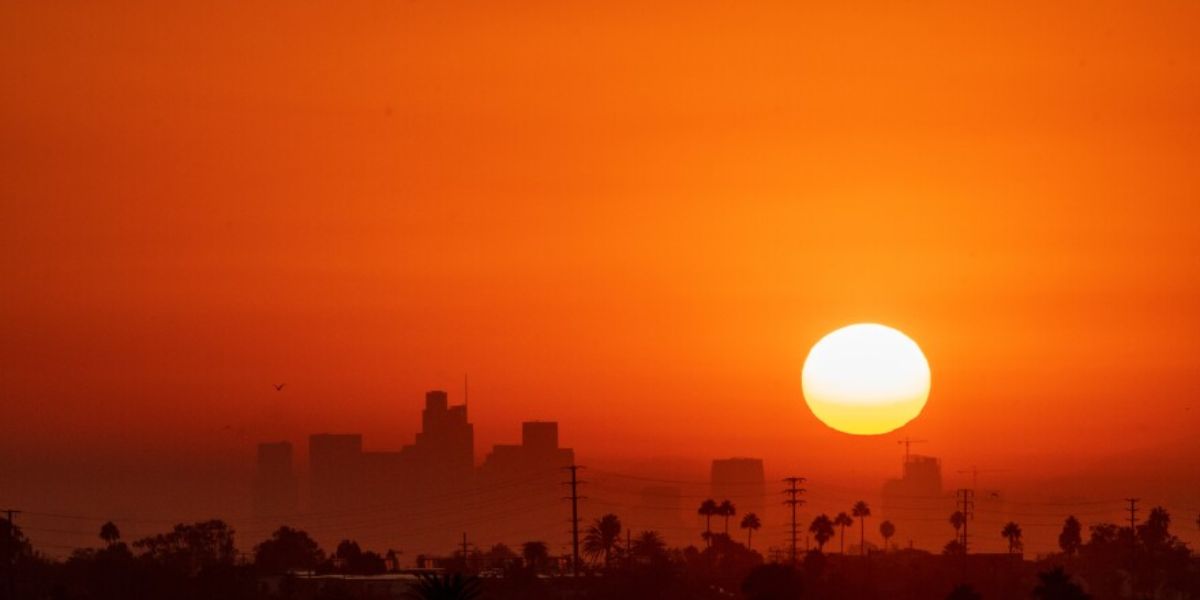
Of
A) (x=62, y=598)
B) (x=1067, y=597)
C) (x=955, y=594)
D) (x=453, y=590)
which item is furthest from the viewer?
(x=62, y=598)

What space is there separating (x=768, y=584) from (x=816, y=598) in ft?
128

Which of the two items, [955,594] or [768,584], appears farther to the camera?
[768,584]

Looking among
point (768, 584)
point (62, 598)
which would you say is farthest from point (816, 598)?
point (62, 598)

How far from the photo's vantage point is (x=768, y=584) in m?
162

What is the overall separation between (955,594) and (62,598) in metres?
103

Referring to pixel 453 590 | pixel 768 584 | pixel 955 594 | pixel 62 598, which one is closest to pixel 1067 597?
pixel 955 594

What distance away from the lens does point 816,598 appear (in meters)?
200

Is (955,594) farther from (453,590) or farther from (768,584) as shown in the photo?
(453,590)

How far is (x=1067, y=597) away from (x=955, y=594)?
446 inches

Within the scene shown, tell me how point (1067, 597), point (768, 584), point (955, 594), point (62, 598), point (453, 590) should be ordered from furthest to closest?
point (62, 598) → point (768, 584) → point (955, 594) → point (1067, 597) → point (453, 590)

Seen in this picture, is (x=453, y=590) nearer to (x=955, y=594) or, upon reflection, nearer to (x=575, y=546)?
(x=955, y=594)

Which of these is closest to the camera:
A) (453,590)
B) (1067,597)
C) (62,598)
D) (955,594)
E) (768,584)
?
(453,590)

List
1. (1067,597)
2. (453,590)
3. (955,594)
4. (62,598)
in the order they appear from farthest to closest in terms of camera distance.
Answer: (62,598) < (955,594) < (1067,597) < (453,590)

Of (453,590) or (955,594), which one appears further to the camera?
(955,594)
